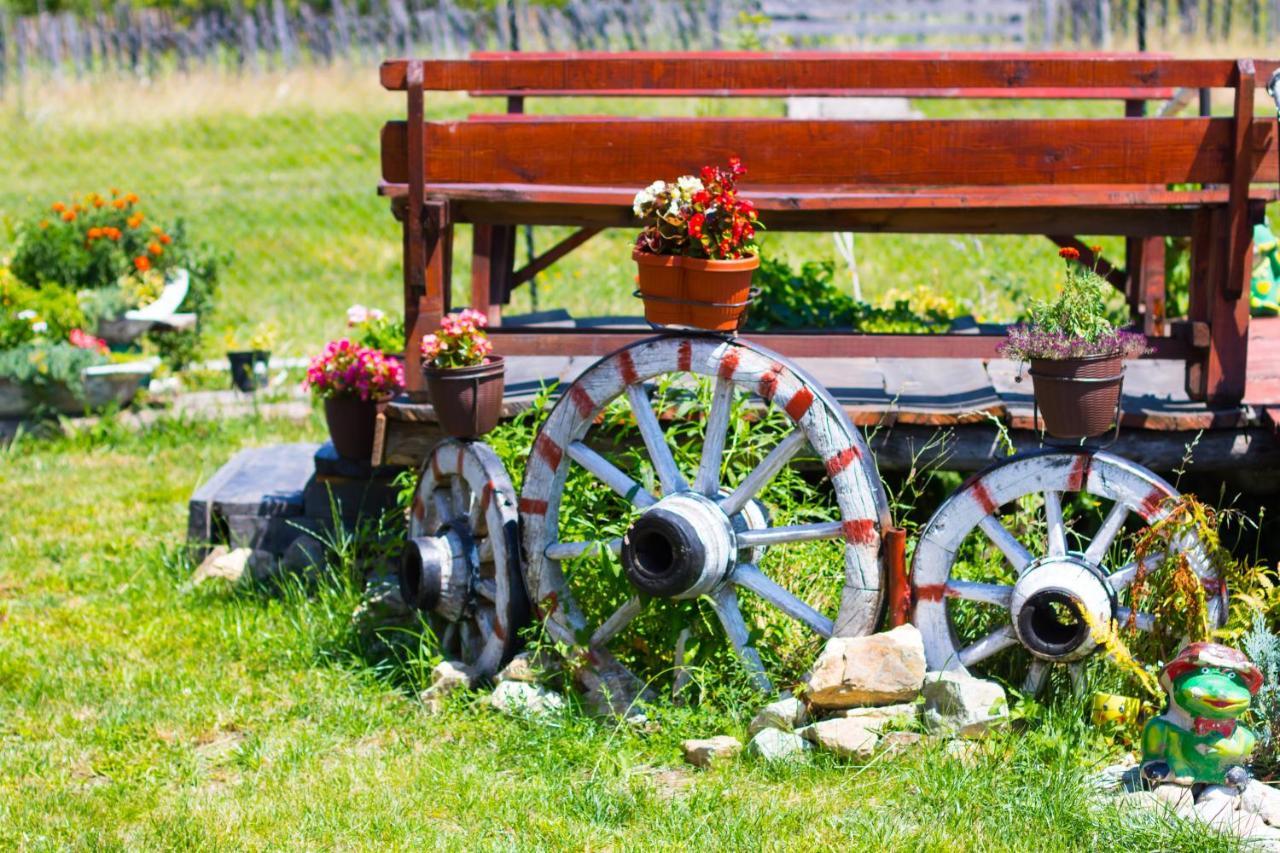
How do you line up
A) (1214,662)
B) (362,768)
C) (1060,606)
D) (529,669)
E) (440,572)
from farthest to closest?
1. (440,572)
2. (529,669)
3. (362,768)
4. (1060,606)
5. (1214,662)

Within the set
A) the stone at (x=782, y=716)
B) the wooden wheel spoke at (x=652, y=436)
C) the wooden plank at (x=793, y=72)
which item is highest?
the wooden plank at (x=793, y=72)

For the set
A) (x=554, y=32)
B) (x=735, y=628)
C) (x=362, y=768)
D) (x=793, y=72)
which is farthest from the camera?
(x=554, y=32)

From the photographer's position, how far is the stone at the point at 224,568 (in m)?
5.60

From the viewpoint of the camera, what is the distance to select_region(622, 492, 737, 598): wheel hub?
3926 millimetres

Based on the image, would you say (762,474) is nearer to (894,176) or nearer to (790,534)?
(790,534)

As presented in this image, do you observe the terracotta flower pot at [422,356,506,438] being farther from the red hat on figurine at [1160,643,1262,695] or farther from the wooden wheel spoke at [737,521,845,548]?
the red hat on figurine at [1160,643,1262,695]

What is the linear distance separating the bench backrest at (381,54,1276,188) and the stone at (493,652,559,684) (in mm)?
1460

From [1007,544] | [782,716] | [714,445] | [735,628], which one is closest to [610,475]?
[714,445]

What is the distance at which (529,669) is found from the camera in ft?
14.2

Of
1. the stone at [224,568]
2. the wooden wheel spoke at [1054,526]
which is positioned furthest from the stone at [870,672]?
the stone at [224,568]

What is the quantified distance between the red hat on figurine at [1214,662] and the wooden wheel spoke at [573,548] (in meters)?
1.50

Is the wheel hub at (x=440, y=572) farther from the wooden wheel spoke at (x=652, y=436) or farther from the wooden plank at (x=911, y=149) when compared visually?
the wooden plank at (x=911, y=149)

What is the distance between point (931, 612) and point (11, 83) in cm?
1816

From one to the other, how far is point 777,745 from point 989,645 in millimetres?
624
